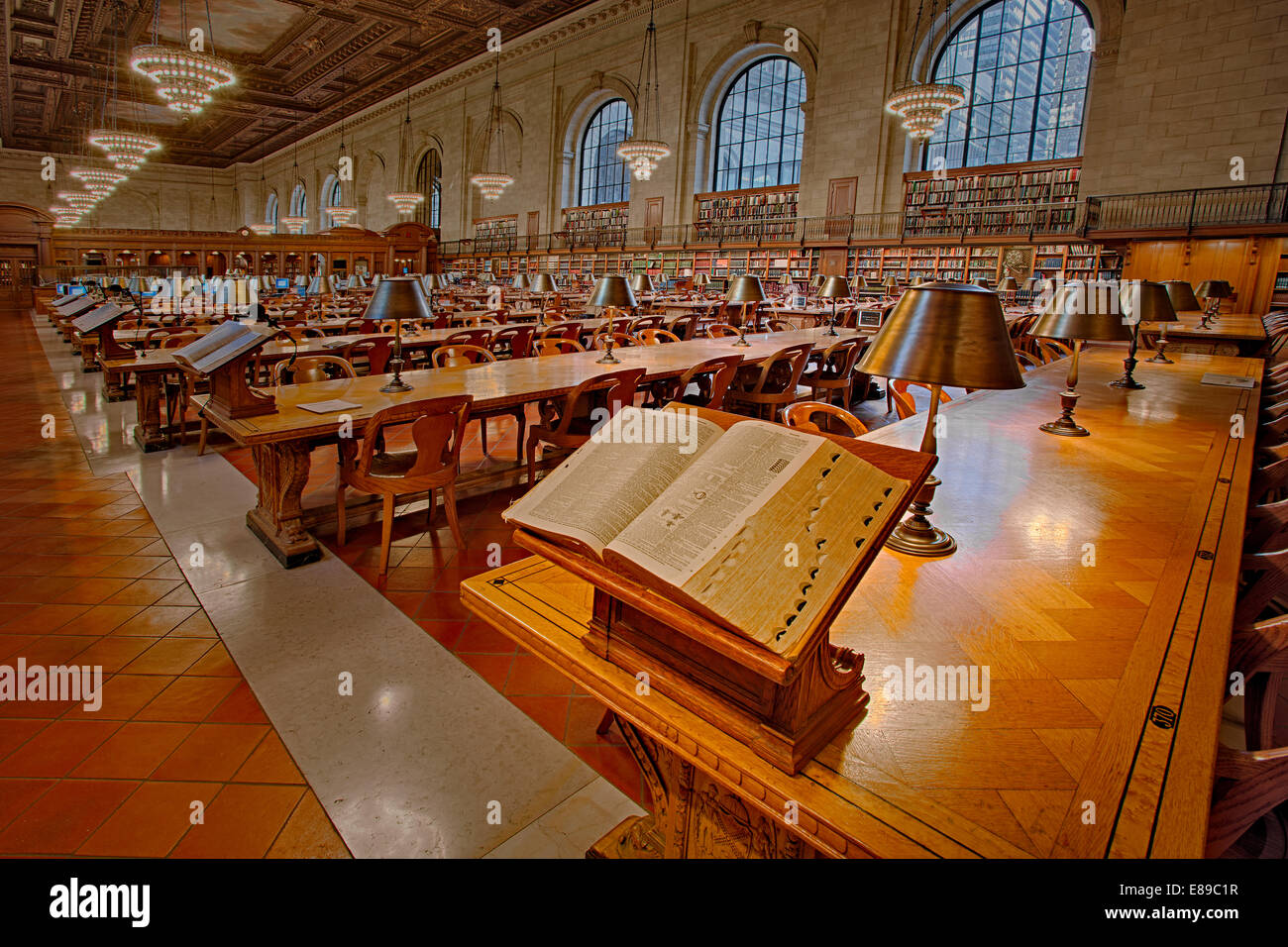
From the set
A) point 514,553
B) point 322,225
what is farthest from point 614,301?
point 322,225

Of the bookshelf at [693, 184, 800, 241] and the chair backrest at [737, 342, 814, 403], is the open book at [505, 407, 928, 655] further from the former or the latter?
the bookshelf at [693, 184, 800, 241]

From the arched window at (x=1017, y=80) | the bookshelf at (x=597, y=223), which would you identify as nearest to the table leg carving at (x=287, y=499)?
the arched window at (x=1017, y=80)

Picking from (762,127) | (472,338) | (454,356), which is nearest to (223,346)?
(454,356)

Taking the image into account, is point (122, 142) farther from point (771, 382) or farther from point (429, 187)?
point (771, 382)

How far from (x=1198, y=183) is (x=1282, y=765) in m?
13.5

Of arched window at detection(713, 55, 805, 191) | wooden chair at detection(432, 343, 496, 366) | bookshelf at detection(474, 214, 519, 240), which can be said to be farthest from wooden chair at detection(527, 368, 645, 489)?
bookshelf at detection(474, 214, 519, 240)

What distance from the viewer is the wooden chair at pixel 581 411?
140 inches

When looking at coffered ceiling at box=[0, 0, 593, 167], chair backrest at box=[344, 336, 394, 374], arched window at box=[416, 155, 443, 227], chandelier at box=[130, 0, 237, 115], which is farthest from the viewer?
arched window at box=[416, 155, 443, 227]

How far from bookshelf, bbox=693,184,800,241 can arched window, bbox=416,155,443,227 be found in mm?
12415

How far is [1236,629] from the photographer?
1247mm

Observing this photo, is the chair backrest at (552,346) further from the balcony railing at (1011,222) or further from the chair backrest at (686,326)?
the balcony railing at (1011,222)

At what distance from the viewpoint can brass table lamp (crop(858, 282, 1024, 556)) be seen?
1.29m

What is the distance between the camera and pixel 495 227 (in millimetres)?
22484

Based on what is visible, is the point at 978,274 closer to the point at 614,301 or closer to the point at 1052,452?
the point at 614,301
